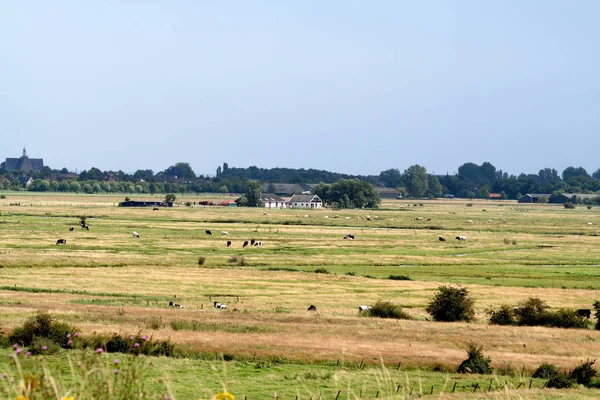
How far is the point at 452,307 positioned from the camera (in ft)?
133

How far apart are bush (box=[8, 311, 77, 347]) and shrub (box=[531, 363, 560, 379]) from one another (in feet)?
49.5

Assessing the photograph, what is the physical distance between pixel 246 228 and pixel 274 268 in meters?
47.6

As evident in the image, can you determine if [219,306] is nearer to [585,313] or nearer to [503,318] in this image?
[503,318]

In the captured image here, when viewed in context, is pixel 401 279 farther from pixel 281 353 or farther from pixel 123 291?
pixel 281 353

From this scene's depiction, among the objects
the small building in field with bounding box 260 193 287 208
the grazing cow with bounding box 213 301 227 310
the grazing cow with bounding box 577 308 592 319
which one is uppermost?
the small building in field with bounding box 260 193 287 208

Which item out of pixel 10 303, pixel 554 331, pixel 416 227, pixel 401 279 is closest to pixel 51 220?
pixel 416 227

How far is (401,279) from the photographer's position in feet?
194

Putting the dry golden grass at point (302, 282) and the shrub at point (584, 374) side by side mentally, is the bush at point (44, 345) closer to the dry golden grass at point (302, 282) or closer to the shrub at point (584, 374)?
the dry golden grass at point (302, 282)

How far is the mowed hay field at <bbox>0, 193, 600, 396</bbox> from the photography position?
104ft

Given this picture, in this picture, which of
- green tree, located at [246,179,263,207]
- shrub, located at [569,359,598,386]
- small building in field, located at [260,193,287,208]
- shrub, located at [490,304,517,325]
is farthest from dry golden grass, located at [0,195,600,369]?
small building in field, located at [260,193,287,208]

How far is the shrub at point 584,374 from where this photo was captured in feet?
87.2

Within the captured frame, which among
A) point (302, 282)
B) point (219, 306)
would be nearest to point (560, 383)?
point (219, 306)

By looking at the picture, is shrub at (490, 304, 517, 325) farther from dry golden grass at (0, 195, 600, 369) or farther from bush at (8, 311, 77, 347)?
bush at (8, 311, 77, 347)

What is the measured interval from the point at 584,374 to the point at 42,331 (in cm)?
1748
